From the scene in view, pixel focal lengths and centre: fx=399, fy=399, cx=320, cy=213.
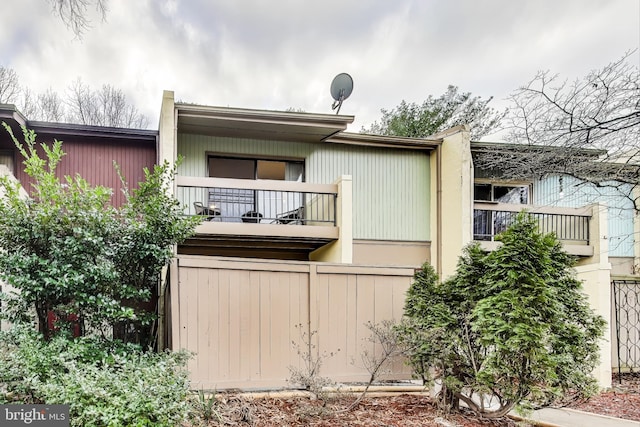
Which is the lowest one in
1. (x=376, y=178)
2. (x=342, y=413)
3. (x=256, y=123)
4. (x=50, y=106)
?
(x=342, y=413)

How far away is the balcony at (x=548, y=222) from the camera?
1002 cm

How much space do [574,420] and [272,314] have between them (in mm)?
3702

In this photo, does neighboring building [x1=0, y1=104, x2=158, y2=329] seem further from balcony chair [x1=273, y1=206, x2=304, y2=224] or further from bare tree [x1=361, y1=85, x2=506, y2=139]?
bare tree [x1=361, y1=85, x2=506, y2=139]

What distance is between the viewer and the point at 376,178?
1009cm

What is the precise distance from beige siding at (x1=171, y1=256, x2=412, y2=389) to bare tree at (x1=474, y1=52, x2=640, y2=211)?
131 inches

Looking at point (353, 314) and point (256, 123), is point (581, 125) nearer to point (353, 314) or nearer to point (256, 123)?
point (353, 314)

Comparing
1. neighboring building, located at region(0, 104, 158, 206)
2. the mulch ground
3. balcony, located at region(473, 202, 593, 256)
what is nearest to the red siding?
neighboring building, located at region(0, 104, 158, 206)

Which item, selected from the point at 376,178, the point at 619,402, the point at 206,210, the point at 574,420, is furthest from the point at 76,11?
the point at 619,402

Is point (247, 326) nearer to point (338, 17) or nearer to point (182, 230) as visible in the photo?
point (182, 230)

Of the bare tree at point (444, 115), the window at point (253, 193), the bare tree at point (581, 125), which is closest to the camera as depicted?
the bare tree at point (581, 125)

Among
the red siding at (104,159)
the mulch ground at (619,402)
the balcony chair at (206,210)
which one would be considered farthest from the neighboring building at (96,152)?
the mulch ground at (619,402)

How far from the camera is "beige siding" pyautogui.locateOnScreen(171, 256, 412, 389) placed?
490 cm

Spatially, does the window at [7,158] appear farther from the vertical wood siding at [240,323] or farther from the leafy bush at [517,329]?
the leafy bush at [517,329]

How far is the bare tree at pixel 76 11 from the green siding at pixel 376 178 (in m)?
4.61
